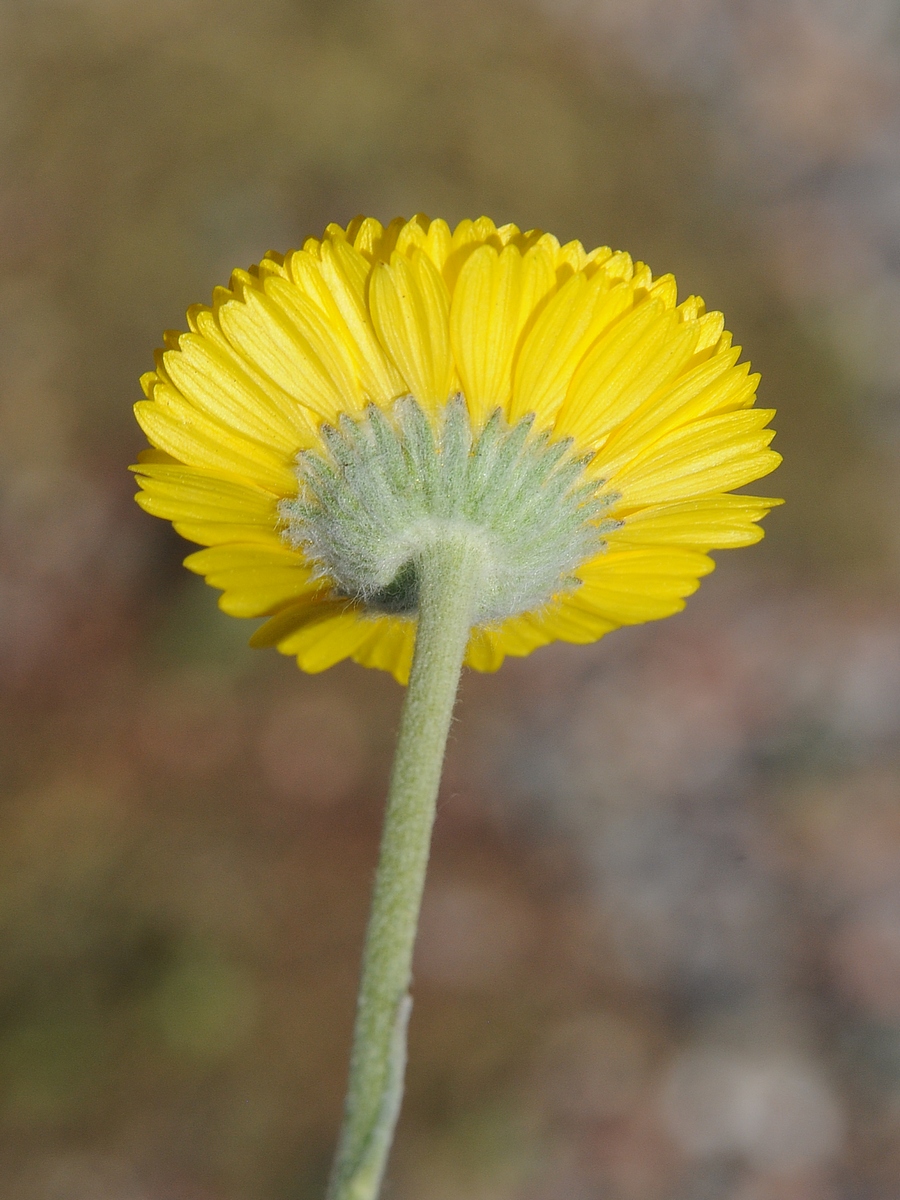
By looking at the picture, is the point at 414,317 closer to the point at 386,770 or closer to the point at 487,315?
the point at 487,315

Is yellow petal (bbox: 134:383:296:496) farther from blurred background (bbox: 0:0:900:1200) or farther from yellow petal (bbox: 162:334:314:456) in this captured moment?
blurred background (bbox: 0:0:900:1200)

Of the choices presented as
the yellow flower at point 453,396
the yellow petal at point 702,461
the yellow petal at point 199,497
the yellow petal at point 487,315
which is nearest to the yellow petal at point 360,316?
the yellow flower at point 453,396

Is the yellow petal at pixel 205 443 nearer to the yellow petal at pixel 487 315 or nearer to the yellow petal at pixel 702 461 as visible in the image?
the yellow petal at pixel 487 315

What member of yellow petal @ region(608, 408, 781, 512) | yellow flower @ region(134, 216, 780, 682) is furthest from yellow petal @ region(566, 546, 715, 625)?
yellow petal @ region(608, 408, 781, 512)

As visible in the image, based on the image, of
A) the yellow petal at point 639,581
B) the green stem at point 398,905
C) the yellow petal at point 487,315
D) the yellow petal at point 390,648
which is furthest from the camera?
the yellow petal at point 390,648

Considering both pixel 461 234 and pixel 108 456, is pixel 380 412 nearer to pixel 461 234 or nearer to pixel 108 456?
pixel 461 234

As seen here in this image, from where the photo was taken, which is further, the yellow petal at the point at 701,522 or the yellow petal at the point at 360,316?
the yellow petal at the point at 701,522
